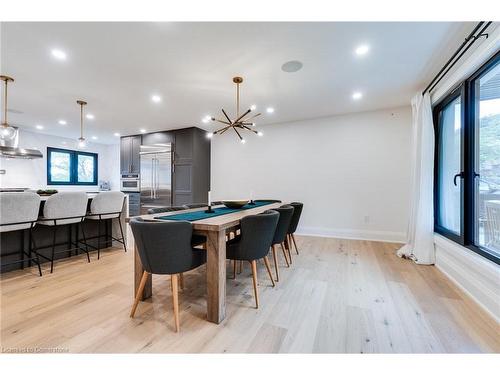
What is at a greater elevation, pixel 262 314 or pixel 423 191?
pixel 423 191

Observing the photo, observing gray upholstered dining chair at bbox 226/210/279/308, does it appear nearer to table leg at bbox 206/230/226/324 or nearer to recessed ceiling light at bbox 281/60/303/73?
table leg at bbox 206/230/226/324

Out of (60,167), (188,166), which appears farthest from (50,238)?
(60,167)

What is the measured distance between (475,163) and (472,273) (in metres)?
1.14

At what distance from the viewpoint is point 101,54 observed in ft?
7.69

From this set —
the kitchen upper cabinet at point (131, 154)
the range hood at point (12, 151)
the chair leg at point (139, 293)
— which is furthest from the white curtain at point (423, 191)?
the range hood at point (12, 151)

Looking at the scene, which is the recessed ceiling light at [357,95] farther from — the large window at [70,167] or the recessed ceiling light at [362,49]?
the large window at [70,167]

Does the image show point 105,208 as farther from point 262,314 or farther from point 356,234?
point 356,234

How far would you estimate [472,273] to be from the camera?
2.10 metres

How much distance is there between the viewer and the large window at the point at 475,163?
80.6 inches

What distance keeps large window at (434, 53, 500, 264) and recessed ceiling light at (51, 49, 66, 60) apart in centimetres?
428

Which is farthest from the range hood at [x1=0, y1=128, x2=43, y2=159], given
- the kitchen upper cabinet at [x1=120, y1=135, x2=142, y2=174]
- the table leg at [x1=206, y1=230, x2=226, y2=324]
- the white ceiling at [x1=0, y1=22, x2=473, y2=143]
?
the table leg at [x1=206, y1=230, x2=226, y2=324]

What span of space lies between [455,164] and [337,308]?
243cm

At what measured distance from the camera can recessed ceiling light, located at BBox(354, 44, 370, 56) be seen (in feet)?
7.25

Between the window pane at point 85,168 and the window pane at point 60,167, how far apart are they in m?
0.30
